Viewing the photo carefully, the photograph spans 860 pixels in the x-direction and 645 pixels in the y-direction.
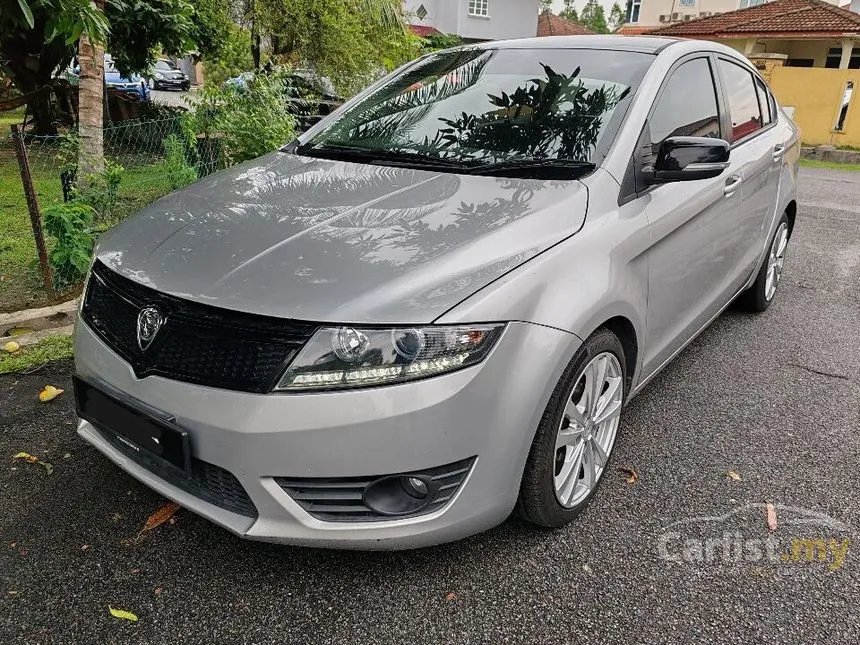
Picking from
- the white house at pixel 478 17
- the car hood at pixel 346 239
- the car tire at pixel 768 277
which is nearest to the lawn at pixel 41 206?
the car hood at pixel 346 239

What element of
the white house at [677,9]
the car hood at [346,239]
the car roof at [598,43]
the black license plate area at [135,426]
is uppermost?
the white house at [677,9]

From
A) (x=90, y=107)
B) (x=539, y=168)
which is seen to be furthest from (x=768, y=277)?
(x=90, y=107)

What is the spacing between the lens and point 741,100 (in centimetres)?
372

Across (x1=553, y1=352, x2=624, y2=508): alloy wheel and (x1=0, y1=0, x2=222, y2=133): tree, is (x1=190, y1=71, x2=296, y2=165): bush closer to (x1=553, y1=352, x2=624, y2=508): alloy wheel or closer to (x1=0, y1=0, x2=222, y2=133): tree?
(x1=0, y1=0, x2=222, y2=133): tree

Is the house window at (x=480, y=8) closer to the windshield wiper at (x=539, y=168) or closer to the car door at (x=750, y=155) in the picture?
the car door at (x=750, y=155)

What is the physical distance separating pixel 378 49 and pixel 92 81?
5.90 meters

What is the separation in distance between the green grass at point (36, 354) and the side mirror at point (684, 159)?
3.09 metres

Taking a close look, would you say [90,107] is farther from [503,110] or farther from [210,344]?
[210,344]

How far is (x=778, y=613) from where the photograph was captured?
205 centimetres

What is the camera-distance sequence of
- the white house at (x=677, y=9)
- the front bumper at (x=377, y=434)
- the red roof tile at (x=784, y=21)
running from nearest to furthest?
the front bumper at (x=377, y=434) → the red roof tile at (x=784, y=21) → the white house at (x=677, y=9)

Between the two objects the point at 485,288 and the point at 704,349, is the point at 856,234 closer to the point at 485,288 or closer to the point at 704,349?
the point at 704,349

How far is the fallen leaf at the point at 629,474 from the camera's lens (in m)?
2.72

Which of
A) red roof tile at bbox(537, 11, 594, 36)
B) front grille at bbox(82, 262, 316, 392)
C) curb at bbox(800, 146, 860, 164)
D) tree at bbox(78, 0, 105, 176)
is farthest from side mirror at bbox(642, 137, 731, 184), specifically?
red roof tile at bbox(537, 11, 594, 36)

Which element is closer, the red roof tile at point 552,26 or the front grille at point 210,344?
the front grille at point 210,344
